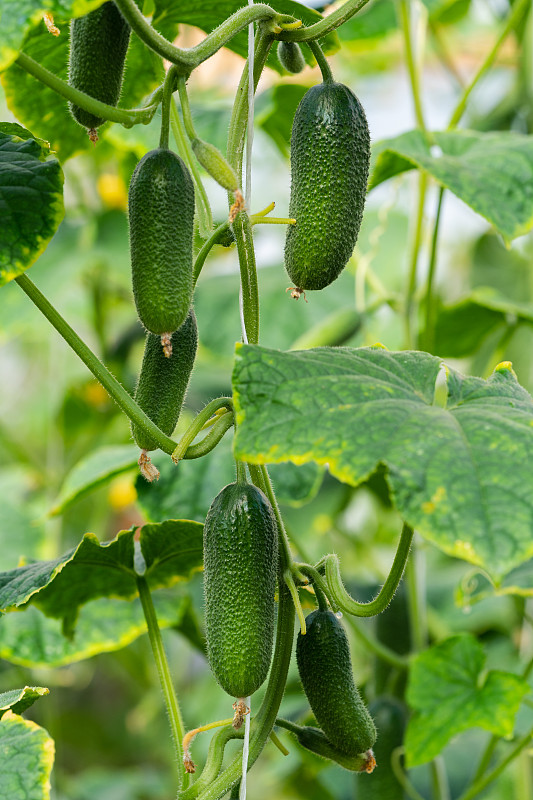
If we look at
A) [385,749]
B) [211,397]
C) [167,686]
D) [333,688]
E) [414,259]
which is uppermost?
[414,259]

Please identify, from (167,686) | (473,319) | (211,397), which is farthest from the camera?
(211,397)

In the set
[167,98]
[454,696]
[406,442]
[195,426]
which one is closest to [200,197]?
[167,98]

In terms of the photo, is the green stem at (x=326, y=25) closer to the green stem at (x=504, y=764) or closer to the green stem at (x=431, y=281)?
the green stem at (x=431, y=281)

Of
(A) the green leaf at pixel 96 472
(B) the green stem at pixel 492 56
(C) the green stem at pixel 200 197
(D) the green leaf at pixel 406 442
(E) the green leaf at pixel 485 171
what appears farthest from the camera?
(B) the green stem at pixel 492 56

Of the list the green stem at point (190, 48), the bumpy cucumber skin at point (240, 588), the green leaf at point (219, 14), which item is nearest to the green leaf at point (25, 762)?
the bumpy cucumber skin at point (240, 588)

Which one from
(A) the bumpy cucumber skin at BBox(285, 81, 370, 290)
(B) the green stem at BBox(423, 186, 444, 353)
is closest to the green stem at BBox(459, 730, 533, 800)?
(B) the green stem at BBox(423, 186, 444, 353)

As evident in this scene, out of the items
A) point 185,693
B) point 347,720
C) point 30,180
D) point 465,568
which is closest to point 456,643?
point 347,720

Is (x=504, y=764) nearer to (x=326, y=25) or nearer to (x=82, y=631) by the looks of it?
(x=82, y=631)

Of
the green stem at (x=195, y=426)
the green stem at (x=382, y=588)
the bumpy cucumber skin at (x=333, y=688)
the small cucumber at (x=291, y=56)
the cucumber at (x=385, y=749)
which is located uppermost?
the small cucumber at (x=291, y=56)
